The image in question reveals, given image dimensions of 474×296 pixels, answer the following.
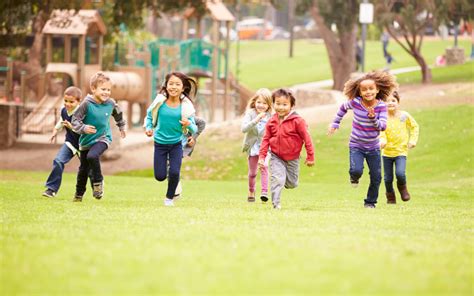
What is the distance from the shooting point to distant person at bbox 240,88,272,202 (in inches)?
609

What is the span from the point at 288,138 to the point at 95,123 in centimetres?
242

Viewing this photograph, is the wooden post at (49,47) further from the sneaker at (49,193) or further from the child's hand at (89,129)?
the child's hand at (89,129)

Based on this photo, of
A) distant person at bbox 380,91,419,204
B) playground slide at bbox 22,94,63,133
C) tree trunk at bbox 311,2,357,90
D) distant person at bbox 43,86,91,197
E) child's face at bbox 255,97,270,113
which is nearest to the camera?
distant person at bbox 43,86,91,197

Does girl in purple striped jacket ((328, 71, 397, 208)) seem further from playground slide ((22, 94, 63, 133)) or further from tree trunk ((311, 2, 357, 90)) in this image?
tree trunk ((311, 2, 357, 90))

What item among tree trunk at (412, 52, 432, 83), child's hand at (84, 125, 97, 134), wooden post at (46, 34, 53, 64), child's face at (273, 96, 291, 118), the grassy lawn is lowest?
the grassy lawn

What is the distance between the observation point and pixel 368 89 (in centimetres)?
1397

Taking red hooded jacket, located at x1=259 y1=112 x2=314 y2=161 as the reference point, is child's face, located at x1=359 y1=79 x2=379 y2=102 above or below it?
above

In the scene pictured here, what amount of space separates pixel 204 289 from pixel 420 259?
211 cm

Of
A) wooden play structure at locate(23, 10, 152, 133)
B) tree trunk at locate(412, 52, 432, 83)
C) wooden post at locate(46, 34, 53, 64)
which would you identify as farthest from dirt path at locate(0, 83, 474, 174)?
wooden post at locate(46, 34, 53, 64)

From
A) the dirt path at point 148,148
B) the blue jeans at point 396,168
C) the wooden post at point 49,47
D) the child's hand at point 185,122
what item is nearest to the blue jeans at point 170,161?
the child's hand at point 185,122

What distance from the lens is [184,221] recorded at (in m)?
11.1

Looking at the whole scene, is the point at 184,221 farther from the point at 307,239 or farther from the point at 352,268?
the point at 352,268

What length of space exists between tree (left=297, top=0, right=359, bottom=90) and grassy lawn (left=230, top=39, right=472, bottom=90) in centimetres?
1099

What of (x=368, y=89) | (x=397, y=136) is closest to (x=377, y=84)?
(x=368, y=89)
